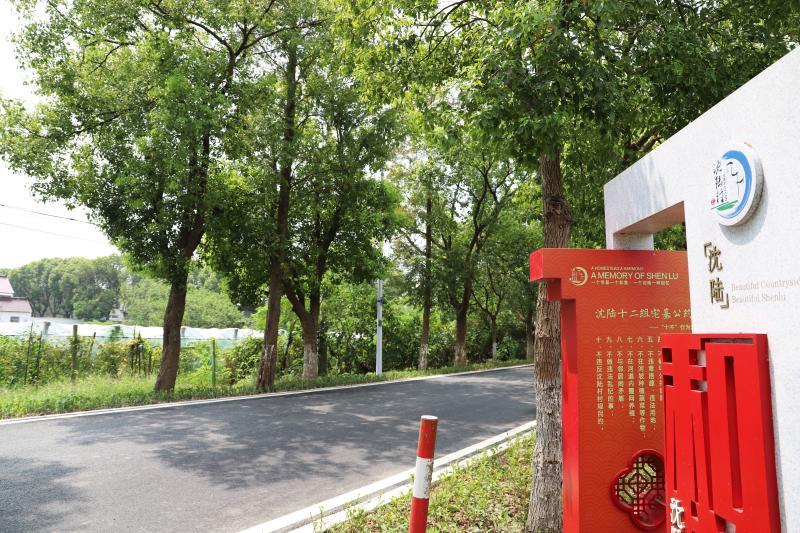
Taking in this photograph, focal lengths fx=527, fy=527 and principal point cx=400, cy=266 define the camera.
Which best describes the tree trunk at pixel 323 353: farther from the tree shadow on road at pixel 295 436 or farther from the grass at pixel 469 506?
the grass at pixel 469 506

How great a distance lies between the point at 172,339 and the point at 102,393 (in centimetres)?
203

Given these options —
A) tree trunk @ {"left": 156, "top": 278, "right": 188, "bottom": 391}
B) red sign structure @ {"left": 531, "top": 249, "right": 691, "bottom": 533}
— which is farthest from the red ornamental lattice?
tree trunk @ {"left": 156, "top": 278, "right": 188, "bottom": 391}

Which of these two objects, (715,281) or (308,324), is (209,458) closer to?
(715,281)

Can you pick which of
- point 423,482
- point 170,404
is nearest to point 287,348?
point 170,404

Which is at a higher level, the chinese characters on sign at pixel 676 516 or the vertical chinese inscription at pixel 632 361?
the vertical chinese inscription at pixel 632 361

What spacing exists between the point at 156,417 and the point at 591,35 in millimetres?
8884

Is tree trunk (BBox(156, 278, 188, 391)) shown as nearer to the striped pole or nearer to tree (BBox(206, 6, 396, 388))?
tree (BBox(206, 6, 396, 388))

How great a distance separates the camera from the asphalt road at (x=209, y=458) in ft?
15.4

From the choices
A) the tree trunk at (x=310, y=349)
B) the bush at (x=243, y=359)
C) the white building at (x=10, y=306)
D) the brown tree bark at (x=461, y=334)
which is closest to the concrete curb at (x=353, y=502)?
the tree trunk at (x=310, y=349)

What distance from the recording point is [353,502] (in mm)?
4965

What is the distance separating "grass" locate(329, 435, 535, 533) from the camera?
165 inches

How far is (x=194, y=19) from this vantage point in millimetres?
13648

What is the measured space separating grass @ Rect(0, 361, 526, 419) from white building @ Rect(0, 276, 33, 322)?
43.3 meters

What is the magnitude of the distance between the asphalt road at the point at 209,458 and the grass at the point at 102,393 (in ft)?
3.47
